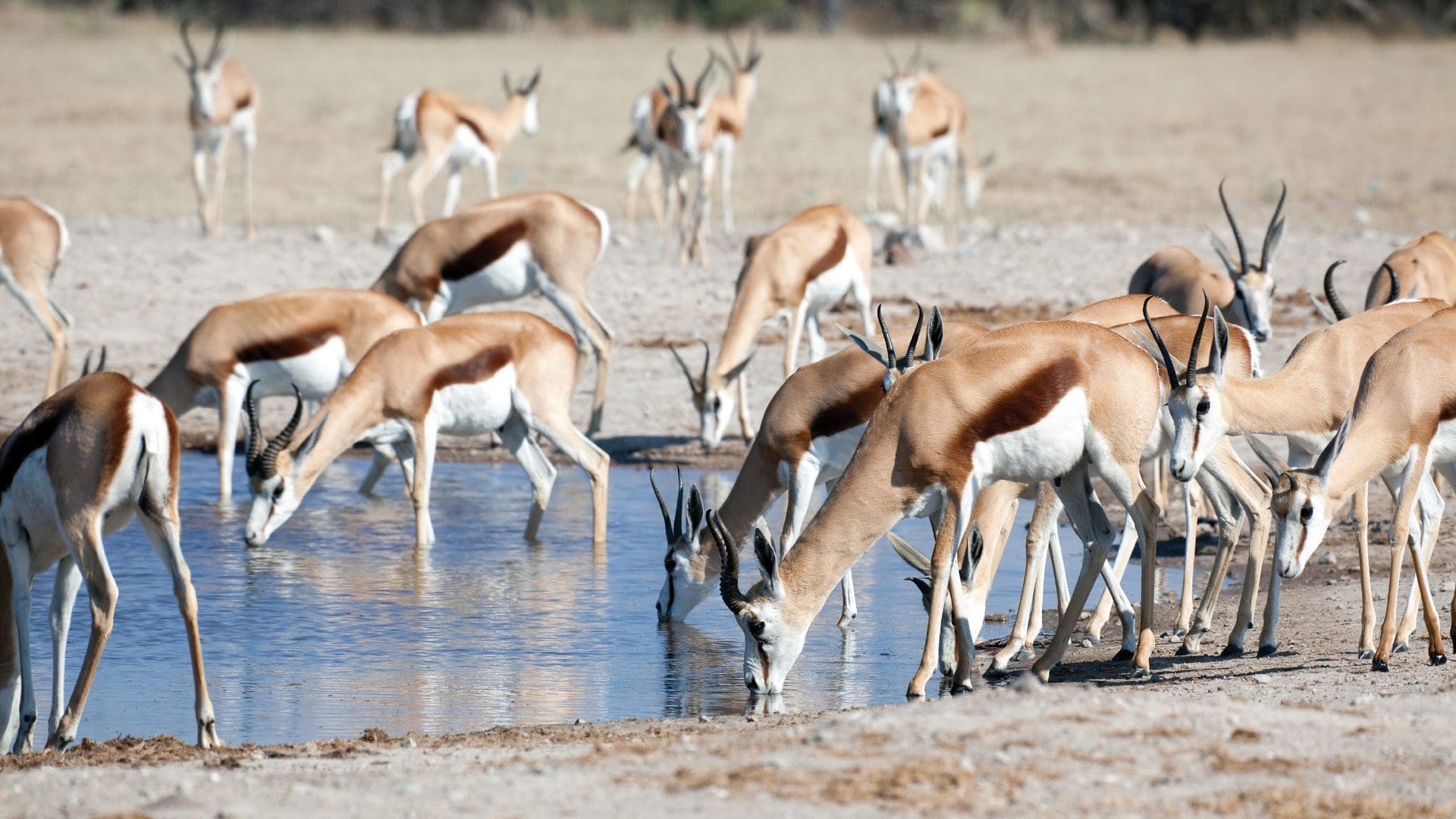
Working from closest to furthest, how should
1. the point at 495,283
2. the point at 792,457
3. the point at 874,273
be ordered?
the point at 792,457, the point at 495,283, the point at 874,273

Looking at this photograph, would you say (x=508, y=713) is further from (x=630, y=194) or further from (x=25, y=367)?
(x=630, y=194)

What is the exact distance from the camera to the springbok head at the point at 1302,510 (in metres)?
6.33

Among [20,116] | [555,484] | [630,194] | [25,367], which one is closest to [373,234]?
[630,194]

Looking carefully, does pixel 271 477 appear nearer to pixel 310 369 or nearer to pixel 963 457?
pixel 310 369

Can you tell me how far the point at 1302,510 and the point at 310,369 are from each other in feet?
20.5

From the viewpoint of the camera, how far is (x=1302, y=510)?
20.8 feet

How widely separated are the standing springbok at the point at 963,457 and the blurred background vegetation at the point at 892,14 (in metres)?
30.1

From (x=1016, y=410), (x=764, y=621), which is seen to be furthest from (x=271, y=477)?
(x=1016, y=410)

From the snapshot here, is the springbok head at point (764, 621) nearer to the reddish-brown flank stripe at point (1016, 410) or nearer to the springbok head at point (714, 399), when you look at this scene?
the reddish-brown flank stripe at point (1016, 410)

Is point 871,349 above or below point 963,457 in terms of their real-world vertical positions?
above

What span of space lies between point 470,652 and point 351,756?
6.31 feet

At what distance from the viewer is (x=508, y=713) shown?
6.46m

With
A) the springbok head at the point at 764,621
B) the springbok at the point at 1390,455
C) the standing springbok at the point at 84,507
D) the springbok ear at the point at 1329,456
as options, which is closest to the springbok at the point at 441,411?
the standing springbok at the point at 84,507

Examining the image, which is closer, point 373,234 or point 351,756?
point 351,756
